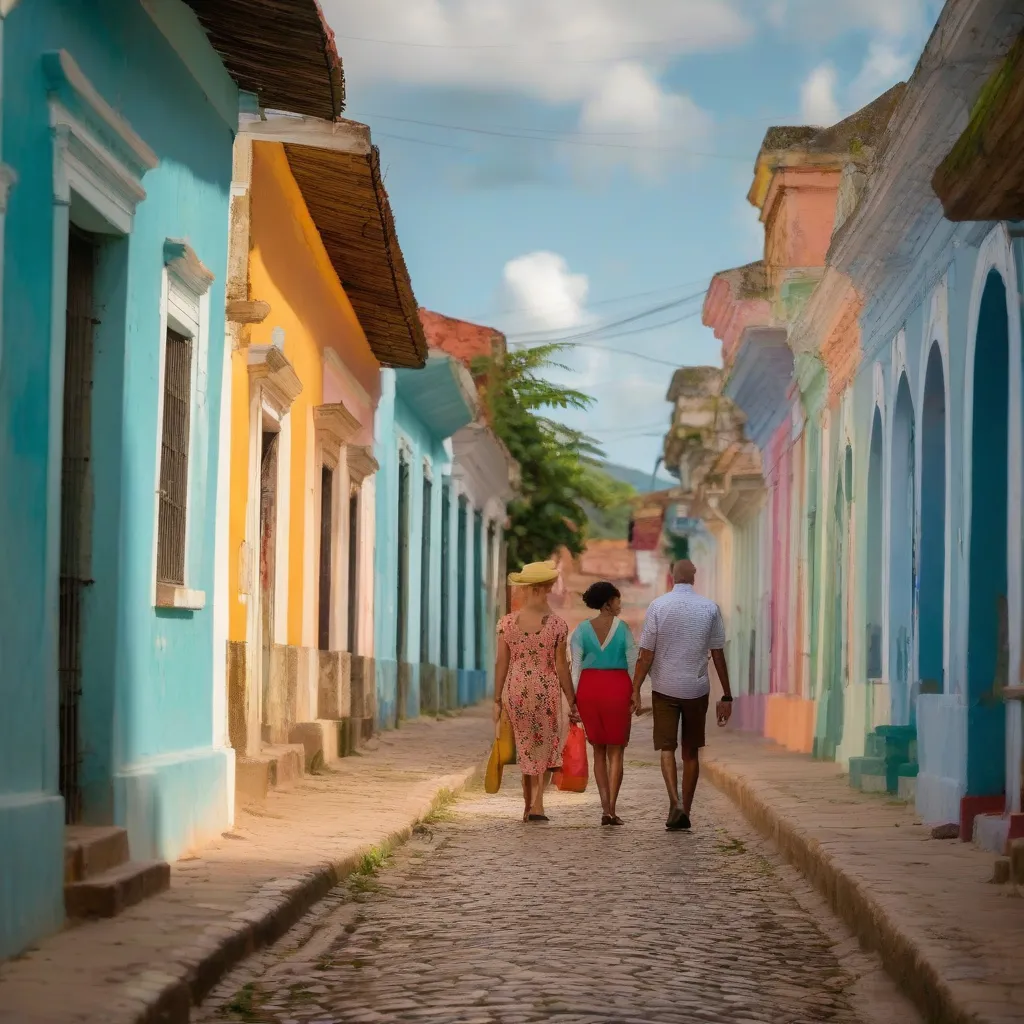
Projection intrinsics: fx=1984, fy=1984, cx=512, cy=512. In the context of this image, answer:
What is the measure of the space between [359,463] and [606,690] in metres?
7.37

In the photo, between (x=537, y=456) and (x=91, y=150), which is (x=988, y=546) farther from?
(x=537, y=456)

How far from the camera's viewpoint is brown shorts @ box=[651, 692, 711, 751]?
12164 mm

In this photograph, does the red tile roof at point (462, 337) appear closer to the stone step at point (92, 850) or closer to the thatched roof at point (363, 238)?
the thatched roof at point (363, 238)

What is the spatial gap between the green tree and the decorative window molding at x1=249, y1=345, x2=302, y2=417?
71.4 feet

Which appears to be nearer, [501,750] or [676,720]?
[676,720]

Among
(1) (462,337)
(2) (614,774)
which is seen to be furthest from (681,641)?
(1) (462,337)

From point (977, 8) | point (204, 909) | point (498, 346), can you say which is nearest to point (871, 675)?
point (977, 8)

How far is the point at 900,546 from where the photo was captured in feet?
47.3

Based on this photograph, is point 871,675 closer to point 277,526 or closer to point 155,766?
point 277,526

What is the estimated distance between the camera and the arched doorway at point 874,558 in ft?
50.9

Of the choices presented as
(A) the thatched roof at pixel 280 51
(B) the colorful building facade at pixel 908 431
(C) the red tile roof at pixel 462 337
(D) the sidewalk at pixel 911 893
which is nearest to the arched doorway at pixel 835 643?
(B) the colorful building facade at pixel 908 431

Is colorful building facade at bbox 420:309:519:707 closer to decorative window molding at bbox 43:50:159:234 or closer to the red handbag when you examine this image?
the red handbag

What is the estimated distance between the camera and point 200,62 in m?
10.0

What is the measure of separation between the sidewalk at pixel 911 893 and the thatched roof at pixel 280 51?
15.2ft
